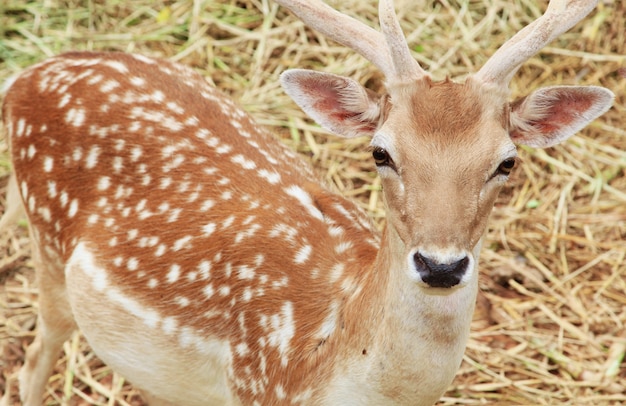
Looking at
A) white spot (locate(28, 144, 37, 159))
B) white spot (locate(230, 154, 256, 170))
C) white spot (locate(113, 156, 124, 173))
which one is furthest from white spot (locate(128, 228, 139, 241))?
white spot (locate(28, 144, 37, 159))

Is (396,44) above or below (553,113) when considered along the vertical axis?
above

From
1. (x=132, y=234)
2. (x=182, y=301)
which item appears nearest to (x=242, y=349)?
(x=182, y=301)

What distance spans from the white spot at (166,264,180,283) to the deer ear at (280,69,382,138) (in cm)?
85

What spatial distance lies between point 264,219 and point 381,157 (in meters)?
0.81

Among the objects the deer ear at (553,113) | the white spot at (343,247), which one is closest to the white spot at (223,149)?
the white spot at (343,247)

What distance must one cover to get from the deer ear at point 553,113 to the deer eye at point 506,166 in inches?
9.5

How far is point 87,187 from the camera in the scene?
3.68 metres

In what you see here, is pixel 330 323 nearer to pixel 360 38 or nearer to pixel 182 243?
pixel 182 243

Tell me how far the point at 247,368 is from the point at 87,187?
38.8 inches

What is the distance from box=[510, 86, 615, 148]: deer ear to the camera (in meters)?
2.85

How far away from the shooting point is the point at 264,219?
3406mm

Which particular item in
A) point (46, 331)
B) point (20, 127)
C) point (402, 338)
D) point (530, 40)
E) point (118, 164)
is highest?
point (530, 40)

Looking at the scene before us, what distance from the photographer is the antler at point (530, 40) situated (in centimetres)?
273

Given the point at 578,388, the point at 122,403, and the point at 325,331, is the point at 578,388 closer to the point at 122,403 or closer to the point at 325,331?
the point at 325,331
